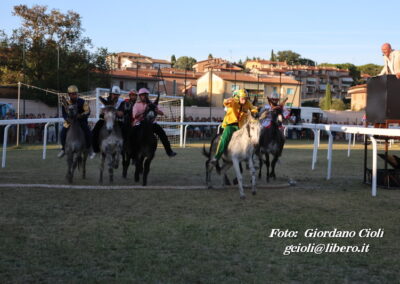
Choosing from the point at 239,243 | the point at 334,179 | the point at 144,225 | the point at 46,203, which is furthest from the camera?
the point at 334,179

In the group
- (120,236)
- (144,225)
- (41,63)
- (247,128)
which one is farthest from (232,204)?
(41,63)

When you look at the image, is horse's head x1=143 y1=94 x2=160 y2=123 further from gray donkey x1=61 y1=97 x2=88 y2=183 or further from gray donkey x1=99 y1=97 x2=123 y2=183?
gray donkey x1=61 y1=97 x2=88 y2=183

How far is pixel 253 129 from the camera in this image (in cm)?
995

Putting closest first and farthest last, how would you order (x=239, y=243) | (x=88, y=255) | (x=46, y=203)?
1. (x=88, y=255)
2. (x=239, y=243)
3. (x=46, y=203)

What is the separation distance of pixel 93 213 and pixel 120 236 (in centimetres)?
168

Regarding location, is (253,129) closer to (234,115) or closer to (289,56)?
(234,115)

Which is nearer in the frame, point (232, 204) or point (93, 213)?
point (93, 213)

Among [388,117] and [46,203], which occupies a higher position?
[388,117]

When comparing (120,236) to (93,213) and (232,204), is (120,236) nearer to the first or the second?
(93,213)

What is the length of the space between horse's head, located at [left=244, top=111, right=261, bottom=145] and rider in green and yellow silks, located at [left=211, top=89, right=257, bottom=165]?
19.7 inches

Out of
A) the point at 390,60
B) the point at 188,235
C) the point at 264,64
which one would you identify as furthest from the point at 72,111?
the point at 264,64

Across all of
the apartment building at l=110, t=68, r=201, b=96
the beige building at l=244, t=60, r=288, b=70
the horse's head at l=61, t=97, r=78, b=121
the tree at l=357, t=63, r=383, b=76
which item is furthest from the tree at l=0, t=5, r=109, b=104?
the tree at l=357, t=63, r=383, b=76

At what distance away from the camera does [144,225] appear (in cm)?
711

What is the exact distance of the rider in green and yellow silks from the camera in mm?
10469
